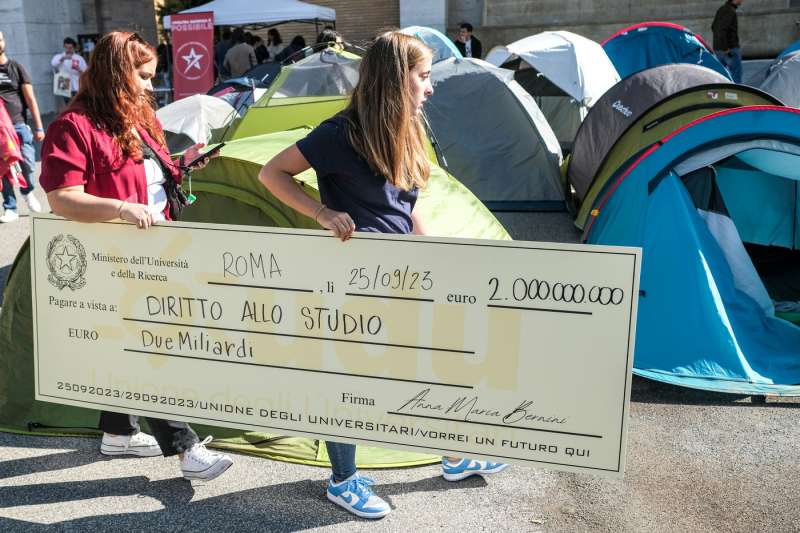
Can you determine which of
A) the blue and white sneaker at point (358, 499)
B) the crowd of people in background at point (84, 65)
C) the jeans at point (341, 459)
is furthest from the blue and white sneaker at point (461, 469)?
the crowd of people in background at point (84, 65)

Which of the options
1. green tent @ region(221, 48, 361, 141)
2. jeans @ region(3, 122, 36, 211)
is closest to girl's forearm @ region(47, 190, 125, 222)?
green tent @ region(221, 48, 361, 141)

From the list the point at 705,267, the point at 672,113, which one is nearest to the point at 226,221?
the point at 705,267

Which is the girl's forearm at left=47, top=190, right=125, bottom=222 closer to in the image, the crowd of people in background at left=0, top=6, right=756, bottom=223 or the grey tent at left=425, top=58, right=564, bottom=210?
the crowd of people in background at left=0, top=6, right=756, bottom=223

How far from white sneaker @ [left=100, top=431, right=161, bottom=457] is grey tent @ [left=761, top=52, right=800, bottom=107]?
8.79 m

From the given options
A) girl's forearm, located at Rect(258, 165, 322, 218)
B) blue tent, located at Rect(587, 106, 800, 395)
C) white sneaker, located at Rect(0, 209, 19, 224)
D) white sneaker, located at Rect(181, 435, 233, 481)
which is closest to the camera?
girl's forearm, located at Rect(258, 165, 322, 218)

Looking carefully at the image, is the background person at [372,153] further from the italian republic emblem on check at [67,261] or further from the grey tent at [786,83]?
the grey tent at [786,83]

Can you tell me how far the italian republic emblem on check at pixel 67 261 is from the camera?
2576mm

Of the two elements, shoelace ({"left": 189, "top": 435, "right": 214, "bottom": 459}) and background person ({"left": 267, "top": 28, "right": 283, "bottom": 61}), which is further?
background person ({"left": 267, "top": 28, "right": 283, "bottom": 61})

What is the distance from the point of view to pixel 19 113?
6.81 metres

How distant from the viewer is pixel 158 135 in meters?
2.86

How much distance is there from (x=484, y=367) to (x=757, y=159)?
124 inches

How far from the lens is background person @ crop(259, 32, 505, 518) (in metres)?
2.29

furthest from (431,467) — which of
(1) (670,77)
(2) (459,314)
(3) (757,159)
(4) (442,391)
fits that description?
(1) (670,77)

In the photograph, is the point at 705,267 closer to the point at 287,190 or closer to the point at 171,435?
the point at 287,190
